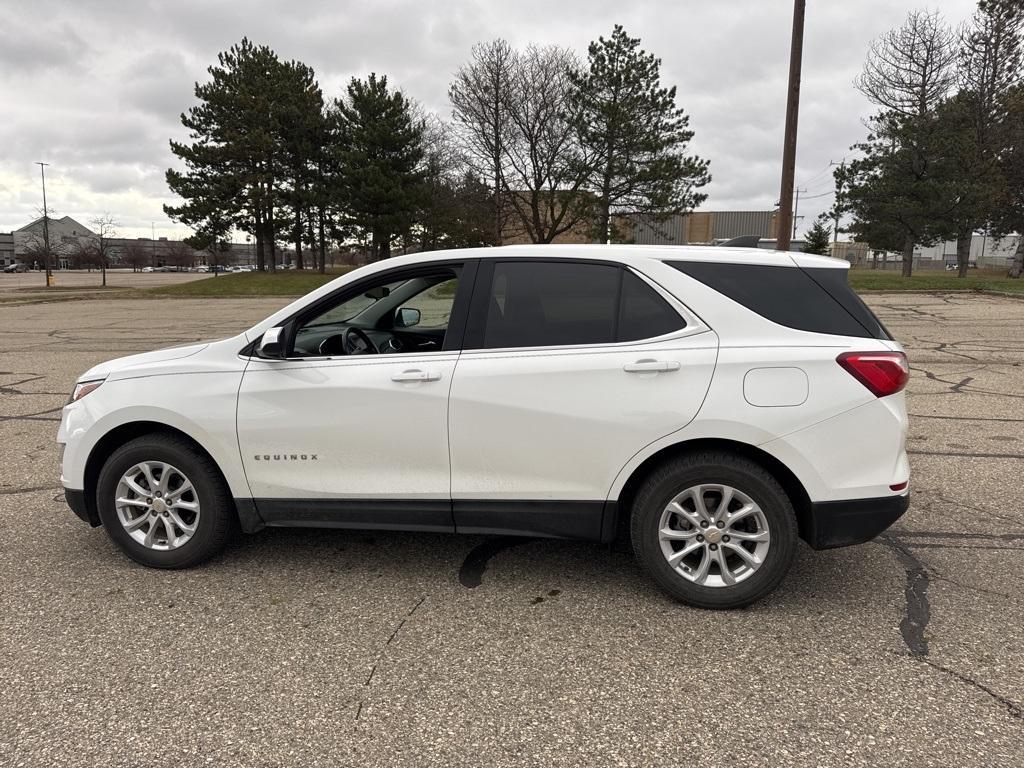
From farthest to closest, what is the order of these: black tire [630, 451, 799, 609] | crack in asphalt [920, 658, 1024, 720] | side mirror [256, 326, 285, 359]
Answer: side mirror [256, 326, 285, 359] < black tire [630, 451, 799, 609] < crack in asphalt [920, 658, 1024, 720]

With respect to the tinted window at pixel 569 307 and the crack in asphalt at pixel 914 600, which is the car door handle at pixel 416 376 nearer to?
the tinted window at pixel 569 307

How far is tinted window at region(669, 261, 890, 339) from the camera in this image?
3104 millimetres

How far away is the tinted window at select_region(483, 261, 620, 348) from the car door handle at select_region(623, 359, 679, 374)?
19cm

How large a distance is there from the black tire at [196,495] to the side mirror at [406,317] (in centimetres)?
162

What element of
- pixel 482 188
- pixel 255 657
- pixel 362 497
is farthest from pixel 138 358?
pixel 482 188

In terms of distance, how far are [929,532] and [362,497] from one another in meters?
3.24

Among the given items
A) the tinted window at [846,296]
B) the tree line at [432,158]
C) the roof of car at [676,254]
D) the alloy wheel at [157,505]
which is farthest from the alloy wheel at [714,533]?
the tree line at [432,158]

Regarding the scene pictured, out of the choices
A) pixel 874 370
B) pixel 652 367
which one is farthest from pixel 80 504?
pixel 874 370

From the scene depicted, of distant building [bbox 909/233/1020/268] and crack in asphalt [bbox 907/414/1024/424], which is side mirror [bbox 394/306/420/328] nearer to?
crack in asphalt [bbox 907/414/1024/424]

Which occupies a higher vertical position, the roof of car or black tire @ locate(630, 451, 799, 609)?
the roof of car

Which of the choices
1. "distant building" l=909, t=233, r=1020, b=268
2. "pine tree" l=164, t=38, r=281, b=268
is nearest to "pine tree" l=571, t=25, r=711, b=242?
"pine tree" l=164, t=38, r=281, b=268

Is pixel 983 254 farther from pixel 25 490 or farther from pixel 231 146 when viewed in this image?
pixel 25 490

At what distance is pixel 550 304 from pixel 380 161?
3903 cm

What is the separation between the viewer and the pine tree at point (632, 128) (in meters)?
33.5
